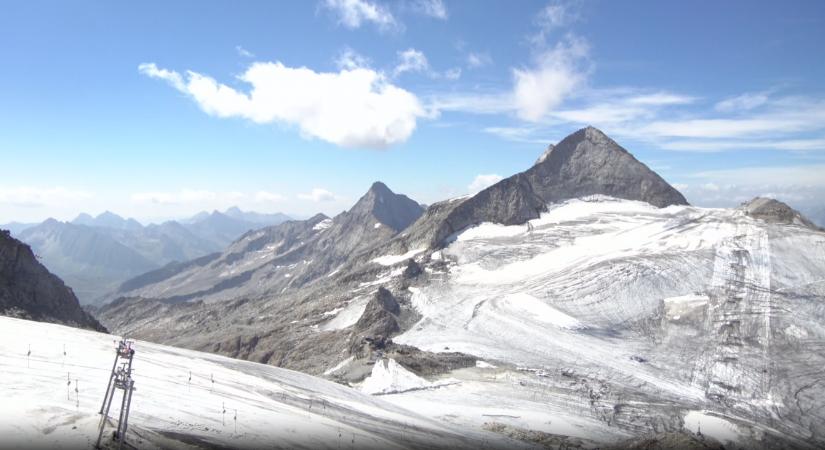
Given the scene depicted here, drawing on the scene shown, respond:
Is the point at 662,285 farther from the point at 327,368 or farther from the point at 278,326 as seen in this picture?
the point at 278,326

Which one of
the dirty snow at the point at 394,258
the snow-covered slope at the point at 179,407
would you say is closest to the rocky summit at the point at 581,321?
the dirty snow at the point at 394,258

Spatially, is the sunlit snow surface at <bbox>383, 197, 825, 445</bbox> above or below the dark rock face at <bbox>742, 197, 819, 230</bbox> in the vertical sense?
below

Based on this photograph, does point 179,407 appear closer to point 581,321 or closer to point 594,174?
A: point 581,321

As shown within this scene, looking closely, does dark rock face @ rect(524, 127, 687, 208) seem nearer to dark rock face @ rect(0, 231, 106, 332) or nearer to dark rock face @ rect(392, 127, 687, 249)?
dark rock face @ rect(392, 127, 687, 249)

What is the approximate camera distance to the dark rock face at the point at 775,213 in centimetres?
11231

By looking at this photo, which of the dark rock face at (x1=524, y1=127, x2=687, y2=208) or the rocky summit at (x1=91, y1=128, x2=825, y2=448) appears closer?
the rocky summit at (x1=91, y1=128, x2=825, y2=448)

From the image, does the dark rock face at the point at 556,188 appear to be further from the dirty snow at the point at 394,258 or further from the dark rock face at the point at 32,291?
the dark rock face at the point at 32,291

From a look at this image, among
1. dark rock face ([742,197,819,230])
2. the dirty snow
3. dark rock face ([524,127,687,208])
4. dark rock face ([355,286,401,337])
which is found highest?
dark rock face ([524,127,687,208])

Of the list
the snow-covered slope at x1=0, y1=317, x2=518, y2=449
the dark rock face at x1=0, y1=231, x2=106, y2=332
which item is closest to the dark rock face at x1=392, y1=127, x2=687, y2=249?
the dark rock face at x1=0, y1=231, x2=106, y2=332

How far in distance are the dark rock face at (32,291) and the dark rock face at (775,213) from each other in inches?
4829

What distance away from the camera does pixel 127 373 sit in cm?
2122

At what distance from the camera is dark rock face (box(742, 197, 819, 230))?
368 ft

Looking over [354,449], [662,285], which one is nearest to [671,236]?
[662,285]

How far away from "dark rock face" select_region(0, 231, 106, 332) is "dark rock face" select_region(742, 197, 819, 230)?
4829 inches
